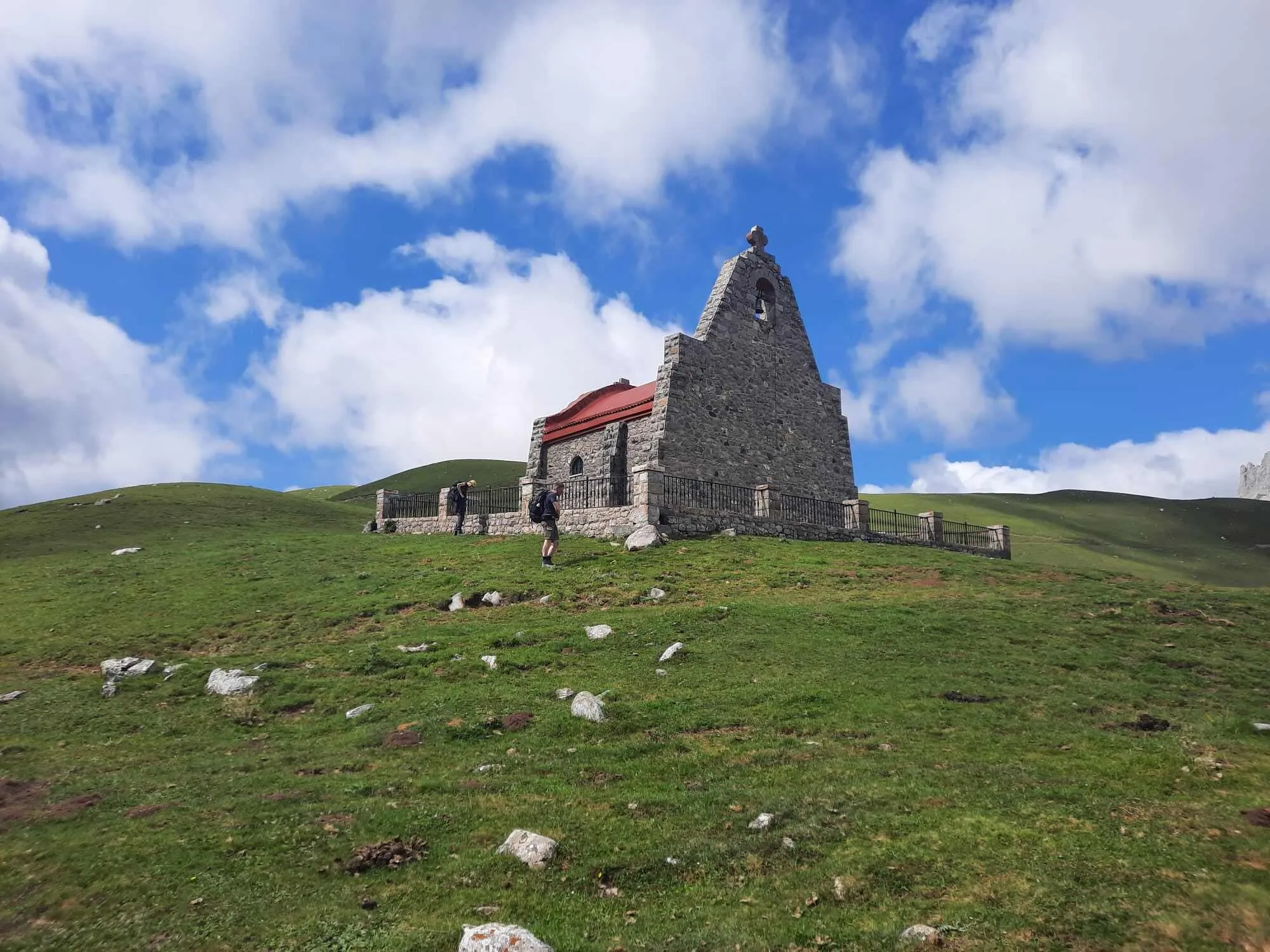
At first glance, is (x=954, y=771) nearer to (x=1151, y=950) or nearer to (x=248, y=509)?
(x=1151, y=950)

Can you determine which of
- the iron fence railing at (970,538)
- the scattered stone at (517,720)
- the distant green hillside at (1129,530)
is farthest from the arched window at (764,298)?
the scattered stone at (517,720)

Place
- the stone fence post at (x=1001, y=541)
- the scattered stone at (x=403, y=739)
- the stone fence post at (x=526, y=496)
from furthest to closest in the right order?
the stone fence post at (x=1001, y=541), the stone fence post at (x=526, y=496), the scattered stone at (x=403, y=739)

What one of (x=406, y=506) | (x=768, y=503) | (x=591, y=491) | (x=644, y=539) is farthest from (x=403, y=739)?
(x=406, y=506)

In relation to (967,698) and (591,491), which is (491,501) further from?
(967,698)

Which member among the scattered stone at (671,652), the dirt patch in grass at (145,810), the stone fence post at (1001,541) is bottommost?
the dirt patch in grass at (145,810)

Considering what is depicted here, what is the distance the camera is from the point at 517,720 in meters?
12.2

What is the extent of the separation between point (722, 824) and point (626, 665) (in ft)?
21.2

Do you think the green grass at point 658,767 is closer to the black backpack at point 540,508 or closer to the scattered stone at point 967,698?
the scattered stone at point 967,698

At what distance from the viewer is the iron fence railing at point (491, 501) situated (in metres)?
35.0

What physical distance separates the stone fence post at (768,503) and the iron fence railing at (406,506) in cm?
1860

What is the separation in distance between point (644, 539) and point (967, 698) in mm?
14601

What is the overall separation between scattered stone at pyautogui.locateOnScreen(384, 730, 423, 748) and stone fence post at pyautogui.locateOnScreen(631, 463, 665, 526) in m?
15.9

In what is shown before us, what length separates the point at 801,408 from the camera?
40406mm

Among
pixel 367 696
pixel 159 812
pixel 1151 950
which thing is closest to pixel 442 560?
pixel 367 696
